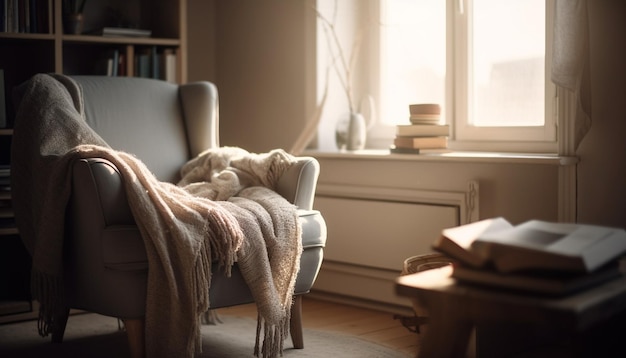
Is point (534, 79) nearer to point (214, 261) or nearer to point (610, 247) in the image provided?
point (214, 261)

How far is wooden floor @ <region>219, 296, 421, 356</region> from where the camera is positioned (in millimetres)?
2706

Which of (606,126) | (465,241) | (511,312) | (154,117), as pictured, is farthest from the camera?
(154,117)

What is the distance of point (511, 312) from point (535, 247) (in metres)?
0.13

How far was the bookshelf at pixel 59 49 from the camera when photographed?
123 inches

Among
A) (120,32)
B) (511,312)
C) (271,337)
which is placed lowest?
(271,337)

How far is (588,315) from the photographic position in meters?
1.26

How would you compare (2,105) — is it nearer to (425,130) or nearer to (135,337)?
(135,337)

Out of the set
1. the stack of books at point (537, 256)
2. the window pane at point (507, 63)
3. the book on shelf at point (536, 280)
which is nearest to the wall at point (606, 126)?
the window pane at point (507, 63)

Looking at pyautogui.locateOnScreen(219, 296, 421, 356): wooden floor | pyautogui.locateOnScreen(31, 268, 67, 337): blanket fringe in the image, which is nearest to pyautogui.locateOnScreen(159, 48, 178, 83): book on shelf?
pyautogui.locateOnScreen(219, 296, 421, 356): wooden floor

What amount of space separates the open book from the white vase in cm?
176

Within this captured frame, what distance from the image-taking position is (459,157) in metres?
2.82

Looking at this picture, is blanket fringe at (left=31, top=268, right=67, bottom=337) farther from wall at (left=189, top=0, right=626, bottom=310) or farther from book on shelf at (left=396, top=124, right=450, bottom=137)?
book on shelf at (left=396, top=124, right=450, bottom=137)

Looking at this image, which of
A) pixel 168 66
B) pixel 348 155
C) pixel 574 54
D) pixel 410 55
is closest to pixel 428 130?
pixel 348 155

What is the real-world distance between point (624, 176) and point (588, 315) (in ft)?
4.43
